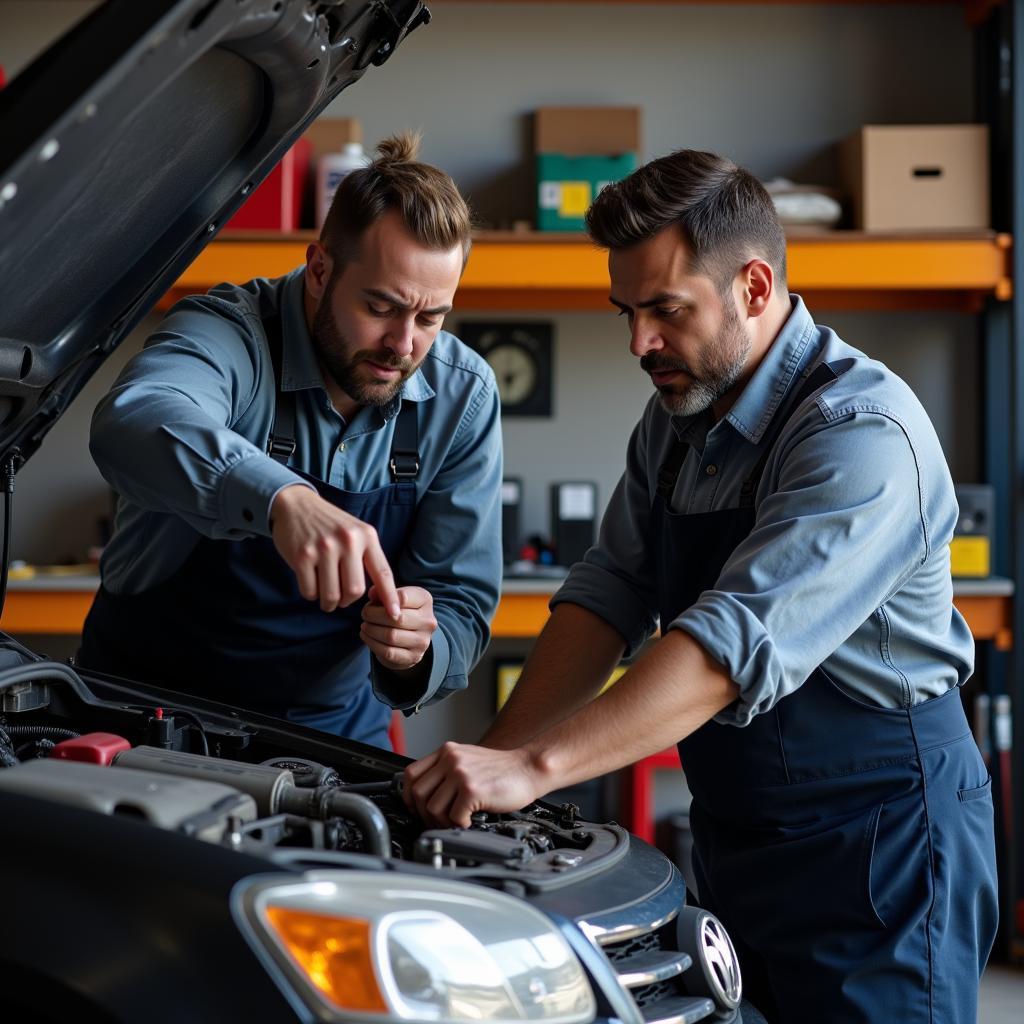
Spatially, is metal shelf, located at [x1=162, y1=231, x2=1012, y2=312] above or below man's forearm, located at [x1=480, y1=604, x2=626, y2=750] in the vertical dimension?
above

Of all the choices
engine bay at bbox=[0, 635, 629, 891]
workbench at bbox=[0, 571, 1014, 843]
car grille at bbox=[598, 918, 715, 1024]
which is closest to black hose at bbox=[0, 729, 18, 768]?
engine bay at bbox=[0, 635, 629, 891]

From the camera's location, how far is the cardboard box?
3.48 metres

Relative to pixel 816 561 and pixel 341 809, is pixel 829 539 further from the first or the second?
pixel 341 809

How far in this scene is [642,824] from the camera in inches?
141

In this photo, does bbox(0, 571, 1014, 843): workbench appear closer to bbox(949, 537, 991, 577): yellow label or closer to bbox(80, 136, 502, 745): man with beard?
bbox(949, 537, 991, 577): yellow label

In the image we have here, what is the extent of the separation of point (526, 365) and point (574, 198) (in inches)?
24.4

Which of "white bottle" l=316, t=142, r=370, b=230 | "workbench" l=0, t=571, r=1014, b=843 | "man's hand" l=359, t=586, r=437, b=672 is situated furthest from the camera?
"white bottle" l=316, t=142, r=370, b=230

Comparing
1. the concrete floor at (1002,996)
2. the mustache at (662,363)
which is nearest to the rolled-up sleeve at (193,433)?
the mustache at (662,363)

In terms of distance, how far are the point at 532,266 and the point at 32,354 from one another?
1.98 metres

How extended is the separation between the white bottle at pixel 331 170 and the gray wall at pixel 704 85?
16.7 inches

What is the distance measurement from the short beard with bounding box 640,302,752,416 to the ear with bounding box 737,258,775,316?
31mm

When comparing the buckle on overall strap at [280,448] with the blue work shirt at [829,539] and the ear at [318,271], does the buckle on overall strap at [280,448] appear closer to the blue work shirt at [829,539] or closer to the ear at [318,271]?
the ear at [318,271]

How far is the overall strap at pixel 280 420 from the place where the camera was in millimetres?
1741

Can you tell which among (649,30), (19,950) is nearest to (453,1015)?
(19,950)
